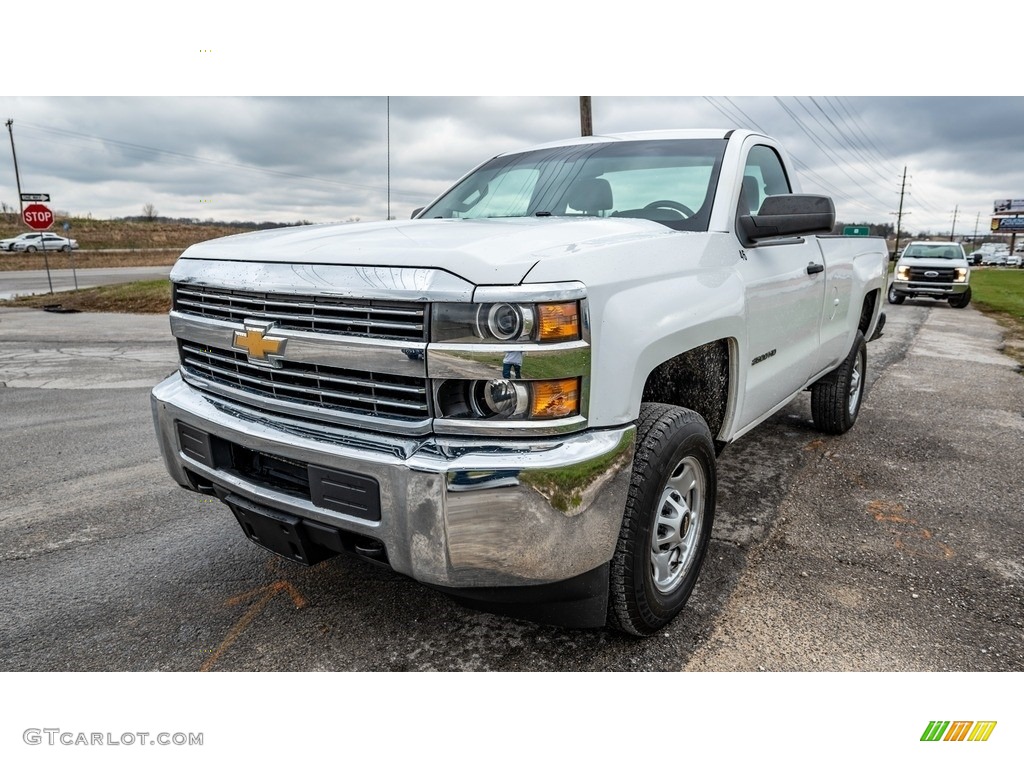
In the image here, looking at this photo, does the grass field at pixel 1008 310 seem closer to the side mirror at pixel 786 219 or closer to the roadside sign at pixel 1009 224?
the side mirror at pixel 786 219

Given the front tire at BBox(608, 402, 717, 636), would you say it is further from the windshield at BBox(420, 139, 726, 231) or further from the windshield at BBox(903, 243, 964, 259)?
the windshield at BBox(903, 243, 964, 259)

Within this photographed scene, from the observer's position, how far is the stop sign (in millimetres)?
19141

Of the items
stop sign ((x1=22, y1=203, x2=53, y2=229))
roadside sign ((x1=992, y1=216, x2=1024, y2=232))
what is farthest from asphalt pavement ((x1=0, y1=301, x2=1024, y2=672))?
roadside sign ((x1=992, y1=216, x2=1024, y2=232))

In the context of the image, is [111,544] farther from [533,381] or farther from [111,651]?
[533,381]

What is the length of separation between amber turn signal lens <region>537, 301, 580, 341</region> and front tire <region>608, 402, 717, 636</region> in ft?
1.64

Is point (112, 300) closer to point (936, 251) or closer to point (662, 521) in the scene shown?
point (662, 521)

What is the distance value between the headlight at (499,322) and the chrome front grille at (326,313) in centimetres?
7

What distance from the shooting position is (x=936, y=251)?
1911cm

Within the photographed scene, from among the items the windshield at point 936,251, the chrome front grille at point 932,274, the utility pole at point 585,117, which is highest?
the utility pole at point 585,117

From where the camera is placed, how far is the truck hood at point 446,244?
6.49ft

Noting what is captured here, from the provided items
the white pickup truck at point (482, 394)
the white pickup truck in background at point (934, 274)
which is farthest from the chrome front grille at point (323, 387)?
the white pickup truck in background at point (934, 274)

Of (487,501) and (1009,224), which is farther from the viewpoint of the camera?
(1009,224)

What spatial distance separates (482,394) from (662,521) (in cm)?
90
